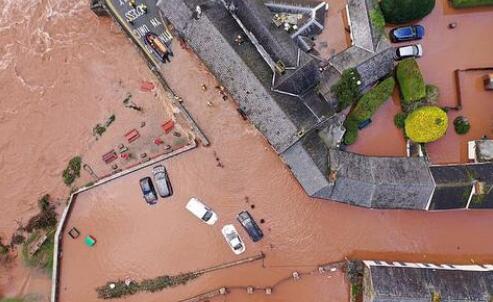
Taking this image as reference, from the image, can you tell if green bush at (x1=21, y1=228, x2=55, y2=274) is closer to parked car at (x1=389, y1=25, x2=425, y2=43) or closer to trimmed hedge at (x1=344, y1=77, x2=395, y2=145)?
trimmed hedge at (x1=344, y1=77, x2=395, y2=145)

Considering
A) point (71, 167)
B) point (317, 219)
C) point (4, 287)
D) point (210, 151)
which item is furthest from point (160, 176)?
point (4, 287)

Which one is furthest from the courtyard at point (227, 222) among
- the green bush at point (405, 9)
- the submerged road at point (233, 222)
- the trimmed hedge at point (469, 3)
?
the trimmed hedge at point (469, 3)

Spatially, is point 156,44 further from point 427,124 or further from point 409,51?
point 427,124

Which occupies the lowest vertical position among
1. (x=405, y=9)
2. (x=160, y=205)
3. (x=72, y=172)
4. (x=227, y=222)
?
(x=227, y=222)

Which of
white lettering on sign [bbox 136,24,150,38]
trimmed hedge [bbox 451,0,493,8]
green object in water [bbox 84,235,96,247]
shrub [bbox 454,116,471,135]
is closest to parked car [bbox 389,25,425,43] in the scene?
trimmed hedge [bbox 451,0,493,8]

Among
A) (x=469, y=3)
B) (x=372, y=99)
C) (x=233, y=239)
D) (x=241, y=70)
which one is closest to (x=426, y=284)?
(x=372, y=99)

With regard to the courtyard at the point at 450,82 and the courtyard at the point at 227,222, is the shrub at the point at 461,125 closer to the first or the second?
the courtyard at the point at 450,82
